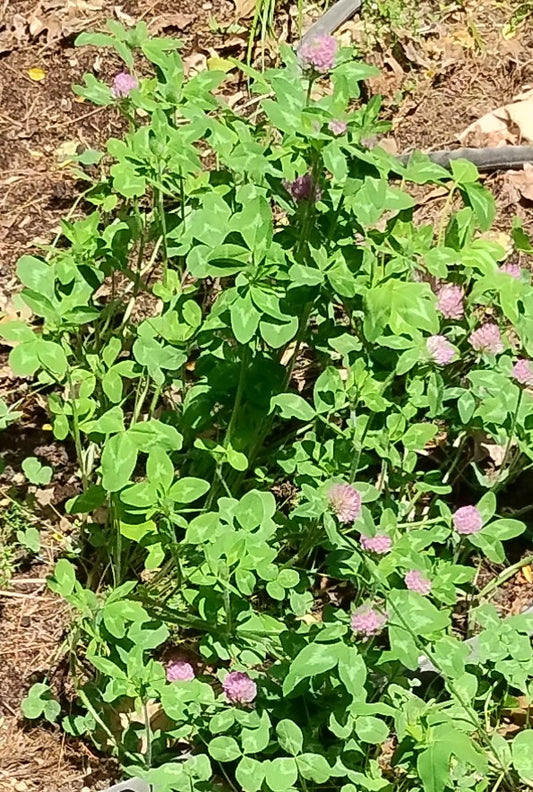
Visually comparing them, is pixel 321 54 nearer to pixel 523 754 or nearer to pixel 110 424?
pixel 110 424

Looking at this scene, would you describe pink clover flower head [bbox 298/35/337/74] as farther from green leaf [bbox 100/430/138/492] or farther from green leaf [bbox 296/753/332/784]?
green leaf [bbox 296/753/332/784]

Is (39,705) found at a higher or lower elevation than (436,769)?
lower

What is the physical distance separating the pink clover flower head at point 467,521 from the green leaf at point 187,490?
0.44m

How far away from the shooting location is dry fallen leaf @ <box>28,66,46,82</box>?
312cm

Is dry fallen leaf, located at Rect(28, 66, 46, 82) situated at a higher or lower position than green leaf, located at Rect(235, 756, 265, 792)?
higher

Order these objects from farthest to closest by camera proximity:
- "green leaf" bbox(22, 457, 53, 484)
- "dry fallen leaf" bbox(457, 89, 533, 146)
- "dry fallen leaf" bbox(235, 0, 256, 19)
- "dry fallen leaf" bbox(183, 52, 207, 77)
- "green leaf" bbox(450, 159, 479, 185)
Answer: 1. "dry fallen leaf" bbox(235, 0, 256, 19)
2. "dry fallen leaf" bbox(183, 52, 207, 77)
3. "dry fallen leaf" bbox(457, 89, 533, 146)
4. "green leaf" bbox(22, 457, 53, 484)
5. "green leaf" bbox(450, 159, 479, 185)

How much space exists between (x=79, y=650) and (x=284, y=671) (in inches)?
21.2

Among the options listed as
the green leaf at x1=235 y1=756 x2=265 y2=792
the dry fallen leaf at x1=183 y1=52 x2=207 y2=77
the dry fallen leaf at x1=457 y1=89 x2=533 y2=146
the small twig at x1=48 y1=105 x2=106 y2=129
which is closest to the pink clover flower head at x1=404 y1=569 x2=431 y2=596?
the green leaf at x1=235 y1=756 x2=265 y2=792

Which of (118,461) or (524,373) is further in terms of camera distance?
(524,373)

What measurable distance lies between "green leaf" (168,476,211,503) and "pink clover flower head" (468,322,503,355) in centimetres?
57

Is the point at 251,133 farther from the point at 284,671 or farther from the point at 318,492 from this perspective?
the point at 284,671

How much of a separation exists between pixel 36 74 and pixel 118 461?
69.4 inches

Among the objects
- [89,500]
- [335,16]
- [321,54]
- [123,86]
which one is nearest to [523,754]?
[89,500]

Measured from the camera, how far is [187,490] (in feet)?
5.90
